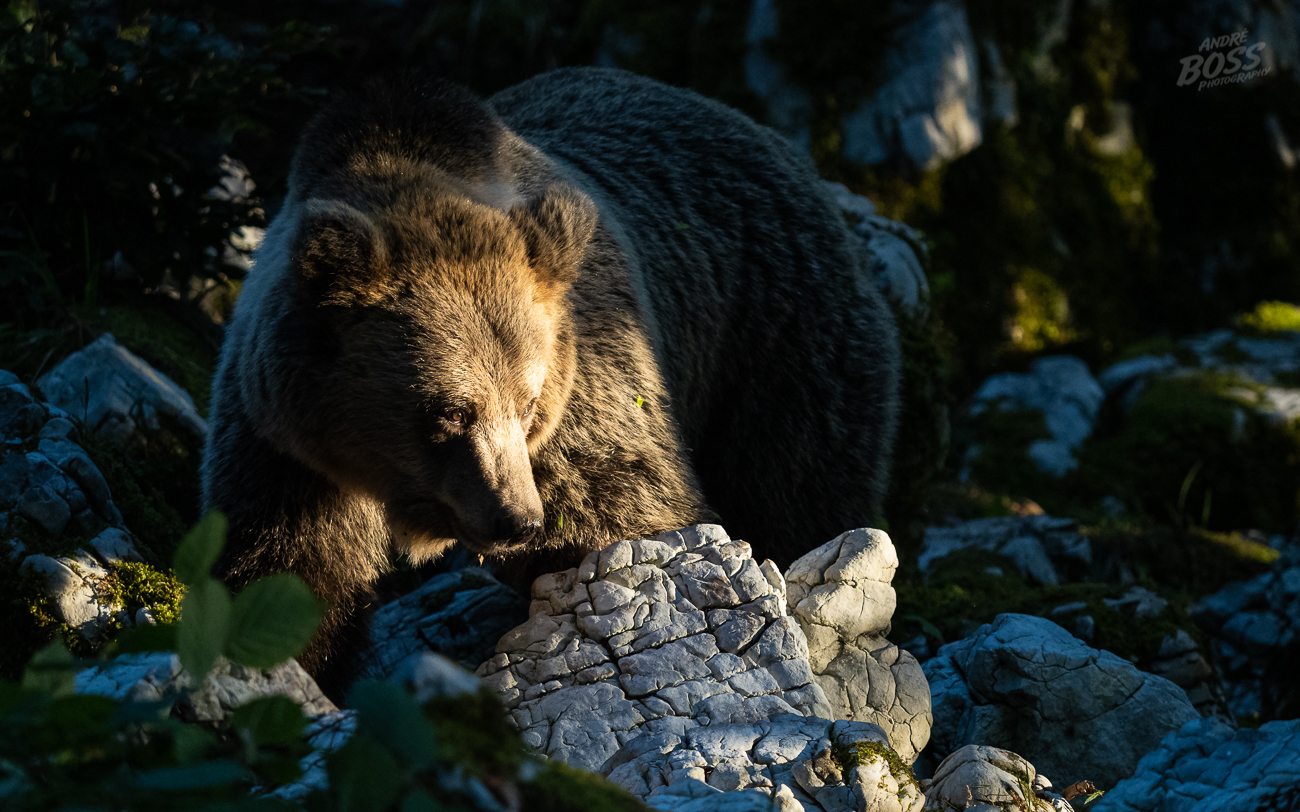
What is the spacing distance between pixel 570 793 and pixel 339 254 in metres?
1.97

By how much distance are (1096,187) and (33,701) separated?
13625 millimetres

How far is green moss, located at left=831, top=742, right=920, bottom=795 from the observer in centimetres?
291

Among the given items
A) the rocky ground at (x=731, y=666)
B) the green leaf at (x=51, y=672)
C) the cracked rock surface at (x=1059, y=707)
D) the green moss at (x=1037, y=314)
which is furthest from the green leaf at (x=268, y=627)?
the green moss at (x=1037, y=314)

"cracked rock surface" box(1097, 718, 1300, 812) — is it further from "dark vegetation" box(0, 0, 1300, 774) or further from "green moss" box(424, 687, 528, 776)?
"green moss" box(424, 687, 528, 776)

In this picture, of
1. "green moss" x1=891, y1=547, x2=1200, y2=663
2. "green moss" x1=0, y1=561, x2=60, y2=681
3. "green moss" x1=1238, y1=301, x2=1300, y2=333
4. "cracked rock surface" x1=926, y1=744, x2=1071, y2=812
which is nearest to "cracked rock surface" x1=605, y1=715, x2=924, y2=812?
"cracked rock surface" x1=926, y1=744, x2=1071, y2=812

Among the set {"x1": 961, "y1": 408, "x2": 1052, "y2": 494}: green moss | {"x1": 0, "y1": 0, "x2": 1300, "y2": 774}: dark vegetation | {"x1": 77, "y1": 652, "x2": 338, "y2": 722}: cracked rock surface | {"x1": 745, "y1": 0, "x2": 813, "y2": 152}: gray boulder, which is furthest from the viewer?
{"x1": 745, "y1": 0, "x2": 813, "y2": 152}: gray boulder

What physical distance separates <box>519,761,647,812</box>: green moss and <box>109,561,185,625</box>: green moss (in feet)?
6.12

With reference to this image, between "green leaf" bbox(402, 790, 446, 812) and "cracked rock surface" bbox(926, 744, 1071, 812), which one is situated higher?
"green leaf" bbox(402, 790, 446, 812)

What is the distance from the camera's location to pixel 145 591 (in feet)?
11.3

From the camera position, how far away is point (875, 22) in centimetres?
1141

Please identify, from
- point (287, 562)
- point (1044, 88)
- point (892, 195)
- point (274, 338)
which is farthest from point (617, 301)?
point (1044, 88)

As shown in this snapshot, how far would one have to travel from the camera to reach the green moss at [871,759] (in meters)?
2.91

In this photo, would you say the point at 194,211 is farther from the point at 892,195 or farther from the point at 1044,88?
the point at 1044,88

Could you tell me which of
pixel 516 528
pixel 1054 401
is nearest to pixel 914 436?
pixel 516 528
